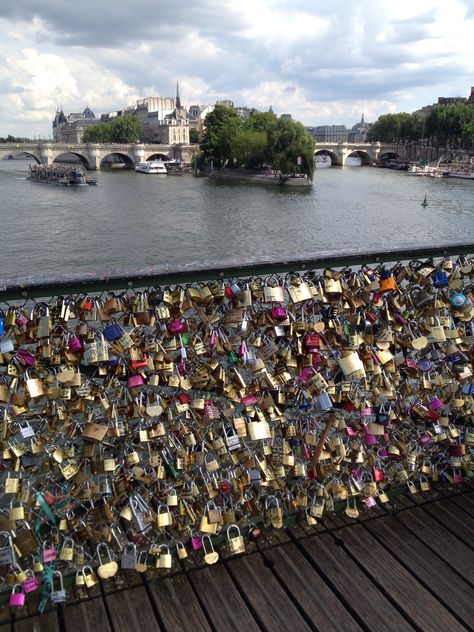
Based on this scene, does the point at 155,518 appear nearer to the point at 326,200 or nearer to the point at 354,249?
the point at 354,249

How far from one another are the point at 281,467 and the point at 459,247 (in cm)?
109

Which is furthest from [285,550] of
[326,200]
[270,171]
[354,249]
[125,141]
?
[125,141]

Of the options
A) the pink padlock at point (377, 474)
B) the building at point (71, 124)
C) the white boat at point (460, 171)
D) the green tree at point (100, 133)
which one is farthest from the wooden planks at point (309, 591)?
the building at point (71, 124)

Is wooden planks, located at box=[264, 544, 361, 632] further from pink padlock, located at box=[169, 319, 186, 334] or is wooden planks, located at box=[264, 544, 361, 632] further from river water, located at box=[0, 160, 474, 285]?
river water, located at box=[0, 160, 474, 285]

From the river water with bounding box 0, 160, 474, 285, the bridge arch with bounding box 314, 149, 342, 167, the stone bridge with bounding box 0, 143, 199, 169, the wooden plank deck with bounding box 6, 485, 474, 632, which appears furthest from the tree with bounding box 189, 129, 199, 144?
the wooden plank deck with bounding box 6, 485, 474, 632

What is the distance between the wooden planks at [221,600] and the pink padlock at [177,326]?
83 centimetres

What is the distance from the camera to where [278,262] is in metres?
1.80

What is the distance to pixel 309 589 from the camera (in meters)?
1.85

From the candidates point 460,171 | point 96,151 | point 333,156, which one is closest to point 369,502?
point 460,171

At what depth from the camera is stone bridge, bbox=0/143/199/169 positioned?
5253 centimetres

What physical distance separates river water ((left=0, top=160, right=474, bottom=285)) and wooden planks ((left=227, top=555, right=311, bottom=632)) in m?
8.49

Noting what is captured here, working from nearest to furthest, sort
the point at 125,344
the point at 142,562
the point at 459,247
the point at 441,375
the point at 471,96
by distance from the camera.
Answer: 1. the point at 125,344
2. the point at 142,562
3. the point at 459,247
4. the point at 441,375
5. the point at 471,96

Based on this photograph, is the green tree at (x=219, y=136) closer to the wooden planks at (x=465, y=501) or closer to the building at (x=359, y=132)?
the wooden planks at (x=465, y=501)

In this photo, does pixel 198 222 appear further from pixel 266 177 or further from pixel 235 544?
pixel 266 177
